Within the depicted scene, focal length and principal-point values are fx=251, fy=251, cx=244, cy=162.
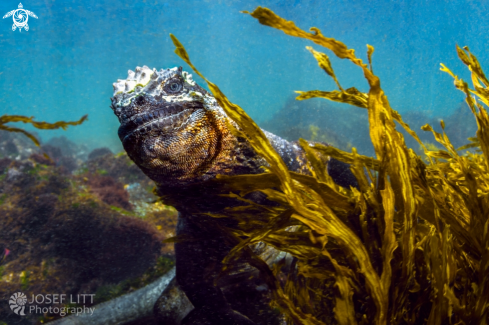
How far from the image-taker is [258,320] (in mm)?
2469

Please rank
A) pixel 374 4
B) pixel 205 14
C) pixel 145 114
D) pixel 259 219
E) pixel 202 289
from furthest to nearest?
pixel 205 14 → pixel 374 4 → pixel 202 289 → pixel 259 219 → pixel 145 114

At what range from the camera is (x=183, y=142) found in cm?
144

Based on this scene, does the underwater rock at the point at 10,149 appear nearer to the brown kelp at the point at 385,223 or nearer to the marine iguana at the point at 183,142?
the marine iguana at the point at 183,142

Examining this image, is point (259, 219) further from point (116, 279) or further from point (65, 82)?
point (65, 82)

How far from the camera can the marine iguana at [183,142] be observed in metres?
1.41

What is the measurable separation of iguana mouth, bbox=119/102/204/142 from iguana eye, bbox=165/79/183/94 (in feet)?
0.45

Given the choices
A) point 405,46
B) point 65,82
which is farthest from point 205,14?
point 65,82

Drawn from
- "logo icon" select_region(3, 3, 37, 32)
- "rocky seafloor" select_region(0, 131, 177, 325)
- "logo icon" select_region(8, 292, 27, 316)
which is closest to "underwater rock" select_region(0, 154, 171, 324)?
"rocky seafloor" select_region(0, 131, 177, 325)

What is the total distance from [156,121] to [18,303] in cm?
511

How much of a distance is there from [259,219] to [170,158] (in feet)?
2.63

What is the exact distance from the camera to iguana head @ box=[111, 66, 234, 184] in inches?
55.1

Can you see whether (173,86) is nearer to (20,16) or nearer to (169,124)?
(169,124)

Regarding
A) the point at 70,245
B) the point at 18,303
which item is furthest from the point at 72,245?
the point at 18,303

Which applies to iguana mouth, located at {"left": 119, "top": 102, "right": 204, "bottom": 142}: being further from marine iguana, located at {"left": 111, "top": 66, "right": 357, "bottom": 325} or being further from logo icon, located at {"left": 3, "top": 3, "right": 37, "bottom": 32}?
logo icon, located at {"left": 3, "top": 3, "right": 37, "bottom": 32}
